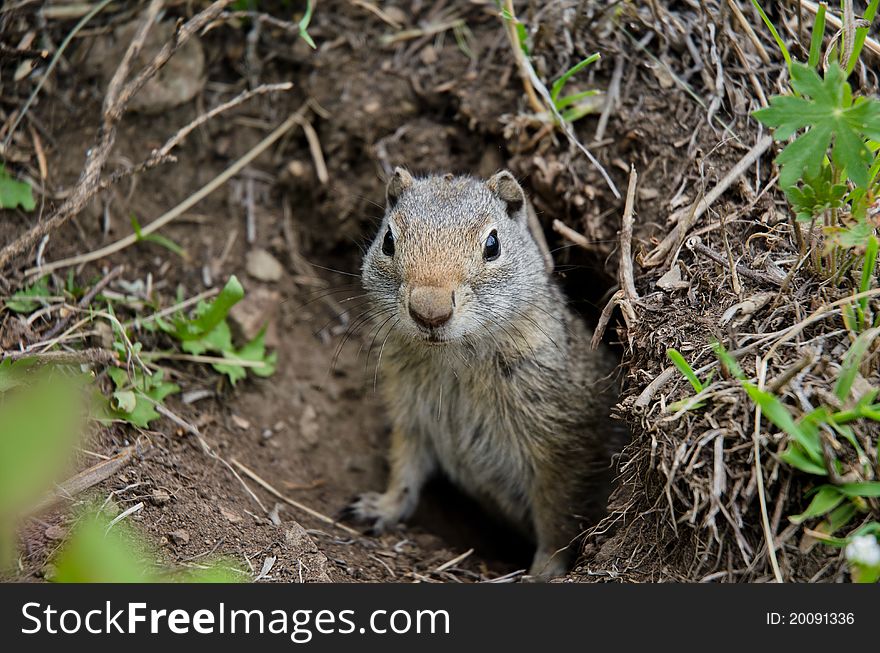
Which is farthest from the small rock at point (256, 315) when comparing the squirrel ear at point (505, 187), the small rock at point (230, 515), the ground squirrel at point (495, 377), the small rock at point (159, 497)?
the squirrel ear at point (505, 187)

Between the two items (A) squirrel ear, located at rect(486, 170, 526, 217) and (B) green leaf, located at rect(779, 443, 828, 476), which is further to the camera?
(A) squirrel ear, located at rect(486, 170, 526, 217)

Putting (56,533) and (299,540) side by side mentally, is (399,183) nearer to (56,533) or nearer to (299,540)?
(299,540)

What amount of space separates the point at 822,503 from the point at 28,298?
4058 millimetres

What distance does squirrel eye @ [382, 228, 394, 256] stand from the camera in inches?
Result: 175

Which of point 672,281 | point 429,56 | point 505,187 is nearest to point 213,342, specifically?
point 505,187

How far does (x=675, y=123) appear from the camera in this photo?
5.01 meters

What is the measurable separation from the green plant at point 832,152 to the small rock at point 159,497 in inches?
125

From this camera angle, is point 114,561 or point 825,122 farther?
point 825,122

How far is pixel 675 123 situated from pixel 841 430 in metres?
2.49

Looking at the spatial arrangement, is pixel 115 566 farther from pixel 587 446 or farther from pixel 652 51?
pixel 652 51

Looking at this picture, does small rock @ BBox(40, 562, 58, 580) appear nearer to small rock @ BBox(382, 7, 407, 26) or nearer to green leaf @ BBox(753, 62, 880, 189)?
green leaf @ BBox(753, 62, 880, 189)

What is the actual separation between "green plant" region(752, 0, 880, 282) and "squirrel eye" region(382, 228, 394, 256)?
76.1 inches

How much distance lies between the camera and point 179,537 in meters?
3.84

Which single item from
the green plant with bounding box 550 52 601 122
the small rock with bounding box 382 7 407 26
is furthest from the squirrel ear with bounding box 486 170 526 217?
the small rock with bounding box 382 7 407 26
